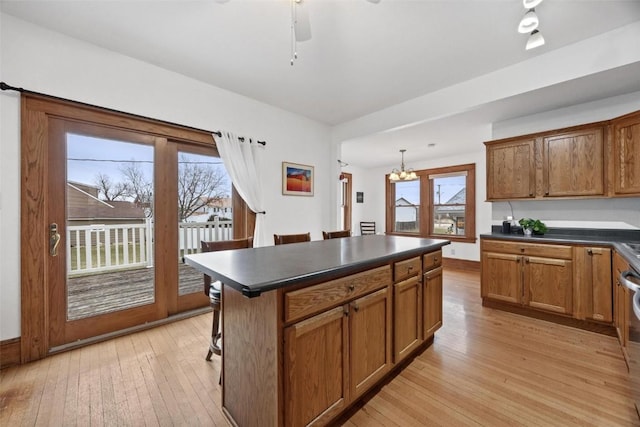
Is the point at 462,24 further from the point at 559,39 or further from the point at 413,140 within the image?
the point at 413,140

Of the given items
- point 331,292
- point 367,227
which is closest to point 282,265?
point 331,292

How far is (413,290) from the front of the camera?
1988 millimetres

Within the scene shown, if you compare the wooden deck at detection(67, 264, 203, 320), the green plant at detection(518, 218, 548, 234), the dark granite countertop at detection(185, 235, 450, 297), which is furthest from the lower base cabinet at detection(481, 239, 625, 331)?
the wooden deck at detection(67, 264, 203, 320)

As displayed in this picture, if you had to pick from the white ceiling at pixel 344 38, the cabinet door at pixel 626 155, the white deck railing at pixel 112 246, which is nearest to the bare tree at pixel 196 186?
the white deck railing at pixel 112 246

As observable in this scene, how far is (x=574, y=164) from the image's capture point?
2.95m

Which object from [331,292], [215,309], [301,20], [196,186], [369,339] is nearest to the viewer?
[331,292]

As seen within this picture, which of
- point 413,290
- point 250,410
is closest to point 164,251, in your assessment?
point 250,410

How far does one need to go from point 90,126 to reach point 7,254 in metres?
1.22

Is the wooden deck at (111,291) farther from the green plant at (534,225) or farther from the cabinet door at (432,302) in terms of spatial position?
the green plant at (534,225)

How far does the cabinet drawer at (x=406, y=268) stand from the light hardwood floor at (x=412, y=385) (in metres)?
0.74

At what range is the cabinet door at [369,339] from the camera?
1.48m

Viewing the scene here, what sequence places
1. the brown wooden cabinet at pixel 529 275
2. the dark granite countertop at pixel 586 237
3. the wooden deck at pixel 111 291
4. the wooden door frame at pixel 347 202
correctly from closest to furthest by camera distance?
1. the wooden deck at pixel 111 291
2. the dark granite countertop at pixel 586 237
3. the brown wooden cabinet at pixel 529 275
4. the wooden door frame at pixel 347 202

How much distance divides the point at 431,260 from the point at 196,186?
2.71 metres

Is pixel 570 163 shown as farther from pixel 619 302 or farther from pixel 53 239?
pixel 53 239
